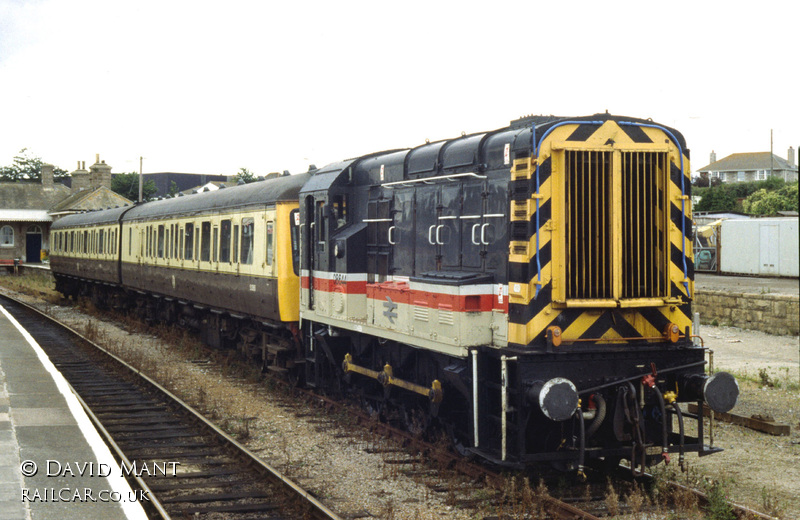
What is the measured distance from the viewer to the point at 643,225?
822 cm

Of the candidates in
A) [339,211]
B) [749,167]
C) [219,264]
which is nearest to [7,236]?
[219,264]

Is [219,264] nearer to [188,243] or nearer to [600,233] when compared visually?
[188,243]

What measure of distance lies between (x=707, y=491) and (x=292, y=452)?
4.91m

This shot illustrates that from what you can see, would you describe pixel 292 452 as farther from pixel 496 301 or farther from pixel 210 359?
pixel 210 359

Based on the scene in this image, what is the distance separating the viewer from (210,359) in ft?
58.4

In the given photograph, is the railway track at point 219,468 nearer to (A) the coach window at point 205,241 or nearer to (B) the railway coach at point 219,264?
(B) the railway coach at point 219,264

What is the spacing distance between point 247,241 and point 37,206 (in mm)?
59603

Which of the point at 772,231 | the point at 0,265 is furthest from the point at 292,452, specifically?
the point at 0,265

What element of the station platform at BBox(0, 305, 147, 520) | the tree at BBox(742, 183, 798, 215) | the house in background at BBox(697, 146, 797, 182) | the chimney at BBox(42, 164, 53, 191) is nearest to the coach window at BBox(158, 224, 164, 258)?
the station platform at BBox(0, 305, 147, 520)

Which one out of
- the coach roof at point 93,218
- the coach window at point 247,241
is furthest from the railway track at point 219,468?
the coach roof at point 93,218

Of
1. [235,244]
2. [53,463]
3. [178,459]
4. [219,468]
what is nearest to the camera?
[53,463]

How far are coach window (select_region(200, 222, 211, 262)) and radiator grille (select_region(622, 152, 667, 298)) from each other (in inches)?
453

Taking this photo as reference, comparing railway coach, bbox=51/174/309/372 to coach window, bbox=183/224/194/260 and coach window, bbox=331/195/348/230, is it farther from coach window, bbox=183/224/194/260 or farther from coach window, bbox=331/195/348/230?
coach window, bbox=331/195/348/230

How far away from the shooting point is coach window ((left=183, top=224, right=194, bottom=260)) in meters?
19.1
